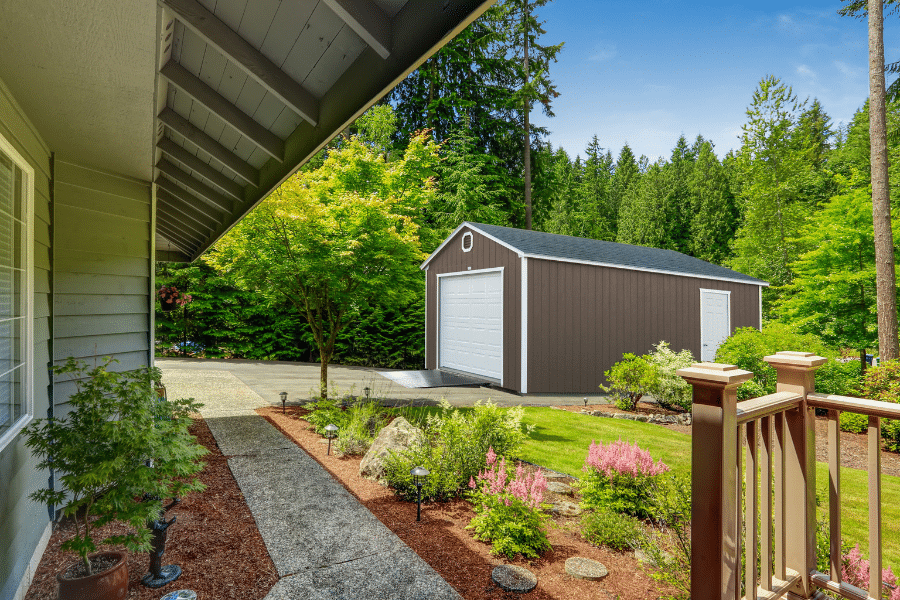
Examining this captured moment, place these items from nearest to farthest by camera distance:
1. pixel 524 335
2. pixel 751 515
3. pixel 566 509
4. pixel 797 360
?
pixel 751 515 → pixel 797 360 → pixel 566 509 → pixel 524 335

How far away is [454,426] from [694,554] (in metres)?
2.36

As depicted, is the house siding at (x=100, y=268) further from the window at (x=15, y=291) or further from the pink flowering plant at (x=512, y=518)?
the pink flowering plant at (x=512, y=518)

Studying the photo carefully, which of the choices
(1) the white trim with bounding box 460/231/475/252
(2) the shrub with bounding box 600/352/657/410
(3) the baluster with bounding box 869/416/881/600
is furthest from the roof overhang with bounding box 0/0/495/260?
(1) the white trim with bounding box 460/231/475/252

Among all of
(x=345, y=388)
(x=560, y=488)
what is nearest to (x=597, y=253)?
(x=345, y=388)

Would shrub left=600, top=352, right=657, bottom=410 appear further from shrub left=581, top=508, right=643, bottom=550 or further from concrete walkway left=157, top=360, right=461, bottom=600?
concrete walkway left=157, top=360, right=461, bottom=600

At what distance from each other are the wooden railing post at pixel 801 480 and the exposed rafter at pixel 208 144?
3597mm

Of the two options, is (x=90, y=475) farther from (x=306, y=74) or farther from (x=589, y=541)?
(x=589, y=541)

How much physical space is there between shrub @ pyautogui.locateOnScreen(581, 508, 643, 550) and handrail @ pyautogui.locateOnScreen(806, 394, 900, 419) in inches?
52.5

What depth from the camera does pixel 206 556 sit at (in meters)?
2.77

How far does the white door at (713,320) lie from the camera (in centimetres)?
1143

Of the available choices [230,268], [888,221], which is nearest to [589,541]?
[230,268]

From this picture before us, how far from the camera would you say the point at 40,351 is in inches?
113

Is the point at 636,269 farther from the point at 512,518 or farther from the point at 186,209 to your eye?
the point at 186,209

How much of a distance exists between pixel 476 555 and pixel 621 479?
1166mm
